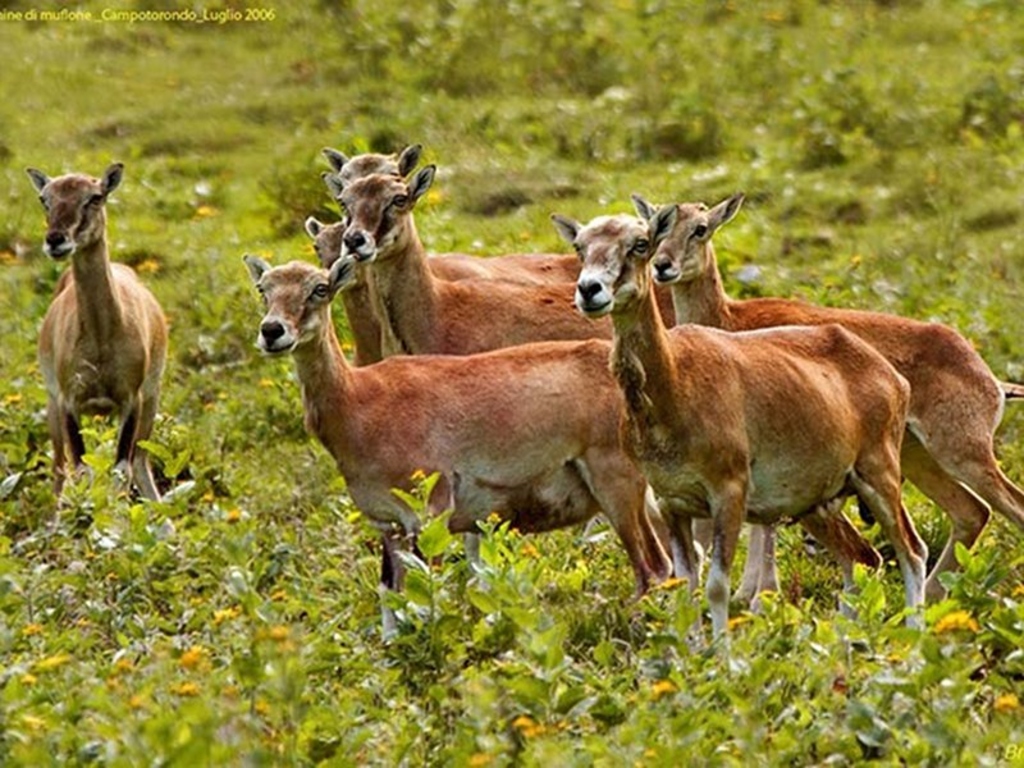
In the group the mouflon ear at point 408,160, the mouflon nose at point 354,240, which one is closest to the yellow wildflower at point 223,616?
the mouflon nose at point 354,240

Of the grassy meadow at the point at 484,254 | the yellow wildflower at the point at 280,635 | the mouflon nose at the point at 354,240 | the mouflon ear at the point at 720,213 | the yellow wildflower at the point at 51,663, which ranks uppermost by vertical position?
the yellow wildflower at the point at 280,635

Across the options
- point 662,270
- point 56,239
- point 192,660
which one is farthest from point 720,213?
point 192,660

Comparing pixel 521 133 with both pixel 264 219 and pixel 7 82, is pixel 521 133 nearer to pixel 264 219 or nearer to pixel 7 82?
pixel 264 219

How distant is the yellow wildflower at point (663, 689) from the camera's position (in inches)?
272

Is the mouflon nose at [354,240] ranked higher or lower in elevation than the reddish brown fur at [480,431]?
higher

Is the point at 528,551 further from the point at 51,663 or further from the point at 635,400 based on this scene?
the point at 51,663

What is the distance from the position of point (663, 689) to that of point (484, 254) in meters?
9.88

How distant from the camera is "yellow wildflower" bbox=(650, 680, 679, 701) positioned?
22.7 ft

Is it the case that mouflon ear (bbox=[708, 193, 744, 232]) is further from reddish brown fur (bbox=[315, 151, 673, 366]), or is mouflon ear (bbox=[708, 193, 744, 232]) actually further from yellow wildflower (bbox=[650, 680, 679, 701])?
yellow wildflower (bbox=[650, 680, 679, 701])

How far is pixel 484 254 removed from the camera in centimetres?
1661

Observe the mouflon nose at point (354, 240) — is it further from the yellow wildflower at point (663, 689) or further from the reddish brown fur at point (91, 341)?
the yellow wildflower at point (663, 689)

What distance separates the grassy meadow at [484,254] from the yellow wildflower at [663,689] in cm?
3

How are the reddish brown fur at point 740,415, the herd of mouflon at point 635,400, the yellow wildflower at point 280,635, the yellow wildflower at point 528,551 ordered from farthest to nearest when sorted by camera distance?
1. the yellow wildflower at point 528,551
2. the herd of mouflon at point 635,400
3. the reddish brown fur at point 740,415
4. the yellow wildflower at point 280,635

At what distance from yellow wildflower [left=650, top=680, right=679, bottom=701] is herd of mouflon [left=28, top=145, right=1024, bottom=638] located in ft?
3.79
